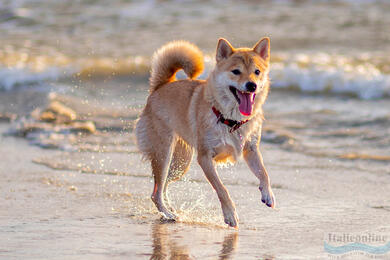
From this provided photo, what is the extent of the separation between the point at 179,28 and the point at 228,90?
380 inches

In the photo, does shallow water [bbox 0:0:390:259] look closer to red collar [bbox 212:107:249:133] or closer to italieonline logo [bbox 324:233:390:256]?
italieonline logo [bbox 324:233:390:256]

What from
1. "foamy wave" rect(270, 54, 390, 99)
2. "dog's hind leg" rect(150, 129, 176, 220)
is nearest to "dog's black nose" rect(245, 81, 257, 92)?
"dog's hind leg" rect(150, 129, 176, 220)

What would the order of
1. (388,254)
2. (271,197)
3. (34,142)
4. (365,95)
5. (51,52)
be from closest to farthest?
(388,254) < (271,197) < (34,142) < (365,95) < (51,52)

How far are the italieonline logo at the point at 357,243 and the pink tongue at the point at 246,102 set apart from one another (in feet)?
3.20

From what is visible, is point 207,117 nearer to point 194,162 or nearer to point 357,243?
point 357,243

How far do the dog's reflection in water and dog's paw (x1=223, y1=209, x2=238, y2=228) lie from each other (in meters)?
0.06

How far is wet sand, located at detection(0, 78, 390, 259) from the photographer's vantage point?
3971 mm

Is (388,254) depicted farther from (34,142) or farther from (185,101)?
(34,142)

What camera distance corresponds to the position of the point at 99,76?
37.8ft

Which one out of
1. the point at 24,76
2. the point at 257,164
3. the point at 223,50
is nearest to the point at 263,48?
the point at 223,50

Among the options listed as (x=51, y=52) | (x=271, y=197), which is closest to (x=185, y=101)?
(x=271, y=197)

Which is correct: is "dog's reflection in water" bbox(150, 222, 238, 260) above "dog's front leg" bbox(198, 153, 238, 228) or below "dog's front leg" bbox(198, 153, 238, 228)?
below

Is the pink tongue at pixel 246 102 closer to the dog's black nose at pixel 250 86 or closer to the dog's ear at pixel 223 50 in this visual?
the dog's black nose at pixel 250 86

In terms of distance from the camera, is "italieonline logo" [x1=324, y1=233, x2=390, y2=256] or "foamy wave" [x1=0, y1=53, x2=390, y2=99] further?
"foamy wave" [x1=0, y1=53, x2=390, y2=99]
